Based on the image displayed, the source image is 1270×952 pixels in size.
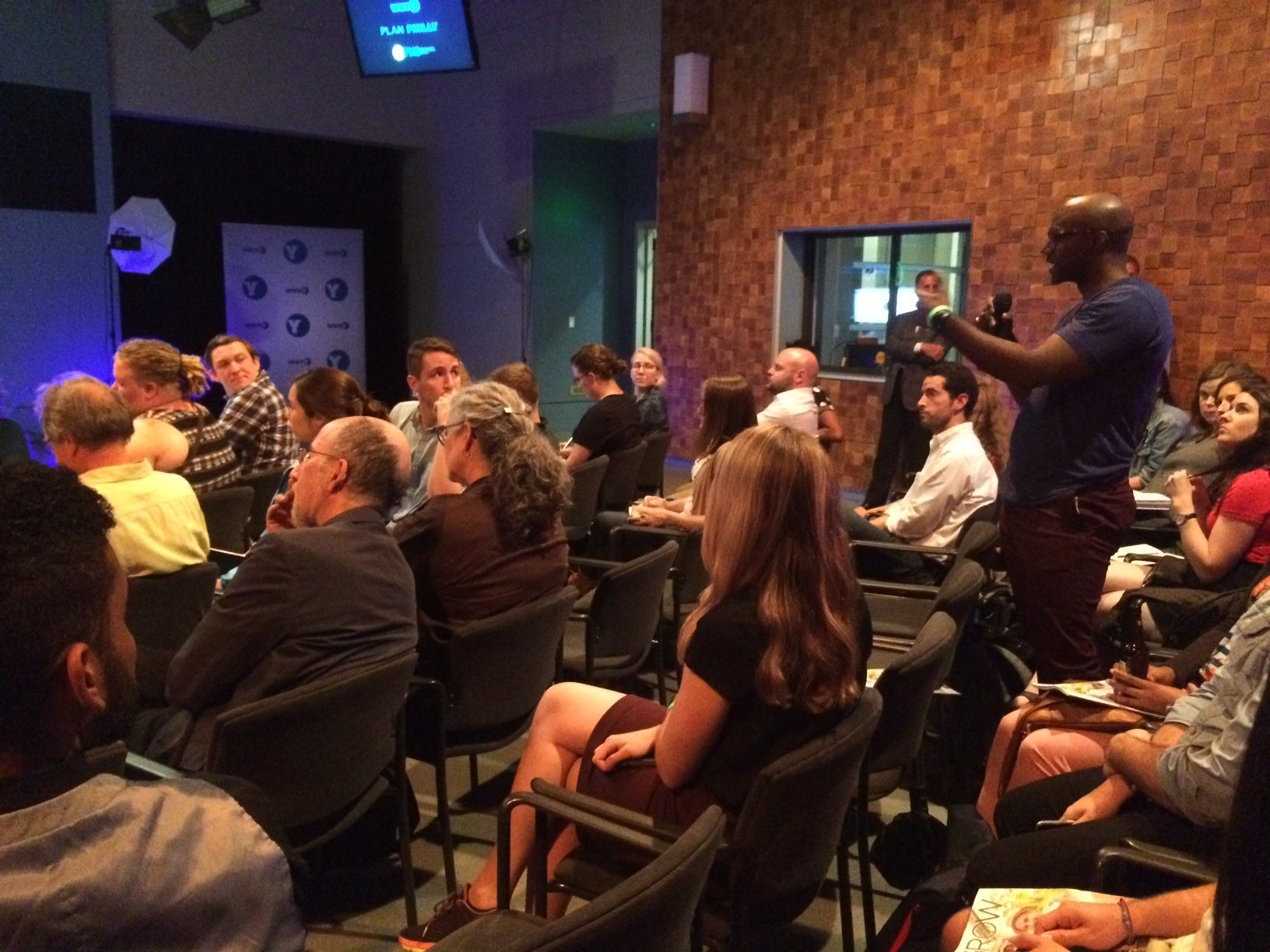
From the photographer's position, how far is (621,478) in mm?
4980

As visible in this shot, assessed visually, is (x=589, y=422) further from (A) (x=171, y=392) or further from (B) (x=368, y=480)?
(B) (x=368, y=480)

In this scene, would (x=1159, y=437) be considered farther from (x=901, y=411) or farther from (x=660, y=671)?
(x=660, y=671)

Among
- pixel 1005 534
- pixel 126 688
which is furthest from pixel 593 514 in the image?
pixel 126 688

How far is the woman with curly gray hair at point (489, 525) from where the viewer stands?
8.50 feet

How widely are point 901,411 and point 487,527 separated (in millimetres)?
4639

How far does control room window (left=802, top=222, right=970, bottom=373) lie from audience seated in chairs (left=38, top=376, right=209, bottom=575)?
5880mm

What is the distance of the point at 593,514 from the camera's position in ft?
15.4

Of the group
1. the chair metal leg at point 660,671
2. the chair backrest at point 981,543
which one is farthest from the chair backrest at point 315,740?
the chair backrest at point 981,543

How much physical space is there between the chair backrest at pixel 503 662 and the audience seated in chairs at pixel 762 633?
65cm

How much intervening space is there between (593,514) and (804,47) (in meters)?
4.62

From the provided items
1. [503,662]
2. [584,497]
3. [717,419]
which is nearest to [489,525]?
[503,662]

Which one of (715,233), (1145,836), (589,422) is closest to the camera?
(1145,836)

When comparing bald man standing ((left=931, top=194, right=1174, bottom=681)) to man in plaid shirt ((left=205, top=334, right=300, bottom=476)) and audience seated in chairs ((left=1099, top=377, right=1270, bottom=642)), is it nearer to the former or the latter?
audience seated in chairs ((left=1099, top=377, right=1270, bottom=642))

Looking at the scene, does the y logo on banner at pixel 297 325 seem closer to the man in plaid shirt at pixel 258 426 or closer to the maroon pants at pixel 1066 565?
the man in plaid shirt at pixel 258 426
